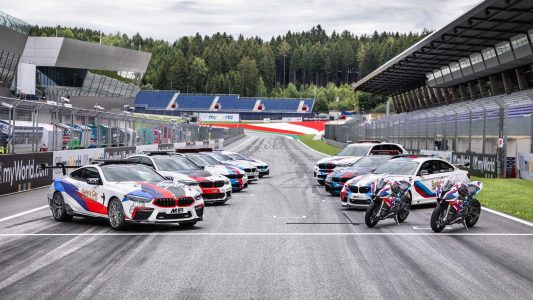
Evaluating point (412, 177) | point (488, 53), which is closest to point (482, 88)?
point (488, 53)

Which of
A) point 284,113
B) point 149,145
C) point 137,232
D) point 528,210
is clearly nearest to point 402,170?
point 528,210

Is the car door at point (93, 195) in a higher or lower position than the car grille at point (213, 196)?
higher

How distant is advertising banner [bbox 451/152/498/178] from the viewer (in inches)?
1048

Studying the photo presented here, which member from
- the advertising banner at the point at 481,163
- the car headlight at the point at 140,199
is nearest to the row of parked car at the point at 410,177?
the car headlight at the point at 140,199

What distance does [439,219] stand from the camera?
517 inches

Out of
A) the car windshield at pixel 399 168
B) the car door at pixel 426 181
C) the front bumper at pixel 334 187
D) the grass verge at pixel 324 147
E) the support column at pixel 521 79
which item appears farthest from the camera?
the grass verge at pixel 324 147

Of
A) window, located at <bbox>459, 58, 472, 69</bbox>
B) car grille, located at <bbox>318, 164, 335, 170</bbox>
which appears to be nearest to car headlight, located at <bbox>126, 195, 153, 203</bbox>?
car grille, located at <bbox>318, 164, 335, 170</bbox>

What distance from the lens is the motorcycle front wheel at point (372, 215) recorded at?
13.8m

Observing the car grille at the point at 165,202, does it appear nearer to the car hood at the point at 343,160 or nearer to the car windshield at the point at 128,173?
the car windshield at the point at 128,173

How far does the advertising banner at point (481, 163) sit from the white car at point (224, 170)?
9867 mm

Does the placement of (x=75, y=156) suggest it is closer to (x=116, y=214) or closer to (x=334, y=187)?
(x=334, y=187)

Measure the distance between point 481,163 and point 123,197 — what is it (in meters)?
18.5

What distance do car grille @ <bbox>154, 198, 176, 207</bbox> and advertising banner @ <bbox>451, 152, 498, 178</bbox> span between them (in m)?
16.7

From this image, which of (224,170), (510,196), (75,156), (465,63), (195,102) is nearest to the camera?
(510,196)
